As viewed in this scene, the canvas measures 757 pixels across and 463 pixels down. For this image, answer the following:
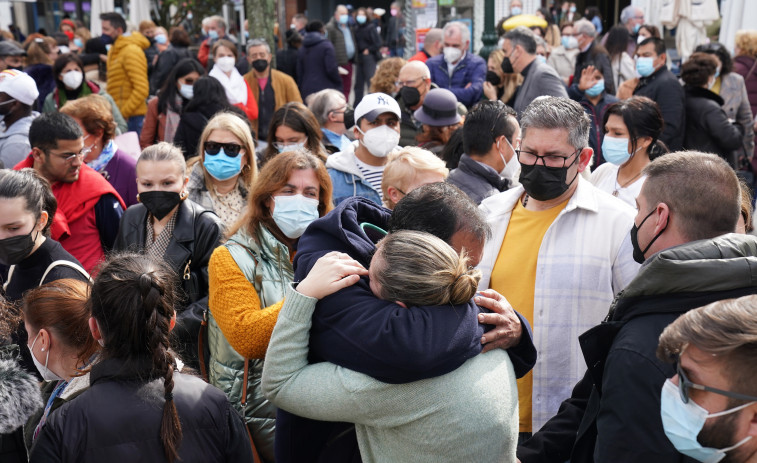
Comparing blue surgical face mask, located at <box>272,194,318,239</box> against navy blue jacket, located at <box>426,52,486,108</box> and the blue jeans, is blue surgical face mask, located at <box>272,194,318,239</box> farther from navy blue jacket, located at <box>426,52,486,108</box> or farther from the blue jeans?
the blue jeans

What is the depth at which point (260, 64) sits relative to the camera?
902 centimetres

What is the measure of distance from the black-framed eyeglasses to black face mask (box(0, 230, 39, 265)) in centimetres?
297

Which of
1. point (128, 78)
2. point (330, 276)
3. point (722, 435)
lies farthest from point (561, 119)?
point (128, 78)

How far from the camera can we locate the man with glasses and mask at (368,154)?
515 cm

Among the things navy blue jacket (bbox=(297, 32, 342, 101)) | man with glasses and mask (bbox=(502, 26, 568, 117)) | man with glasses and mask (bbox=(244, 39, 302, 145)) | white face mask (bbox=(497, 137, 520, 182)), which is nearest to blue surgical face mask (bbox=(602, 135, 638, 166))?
white face mask (bbox=(497, 137, 520, 182))

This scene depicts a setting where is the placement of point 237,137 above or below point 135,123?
above

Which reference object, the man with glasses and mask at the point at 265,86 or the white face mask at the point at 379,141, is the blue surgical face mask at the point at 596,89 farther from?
the white face mask at the point at 379,141

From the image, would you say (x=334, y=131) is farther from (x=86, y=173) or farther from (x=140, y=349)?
(x=140, y=349)

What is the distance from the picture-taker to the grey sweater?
2.08 m

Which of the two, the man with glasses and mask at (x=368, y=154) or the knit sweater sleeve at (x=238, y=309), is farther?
the man with glasses and mask at (x=368, y=154)

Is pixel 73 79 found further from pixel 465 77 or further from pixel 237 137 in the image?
pixel 465 77

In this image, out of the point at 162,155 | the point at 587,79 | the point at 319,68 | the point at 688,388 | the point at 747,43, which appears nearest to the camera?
the point at 688,388

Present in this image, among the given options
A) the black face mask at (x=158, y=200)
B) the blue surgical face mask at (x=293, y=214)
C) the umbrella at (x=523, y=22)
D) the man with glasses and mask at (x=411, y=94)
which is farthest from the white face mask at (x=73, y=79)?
the umbrella at (x=523, y=22)

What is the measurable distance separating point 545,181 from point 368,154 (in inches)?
88.6
